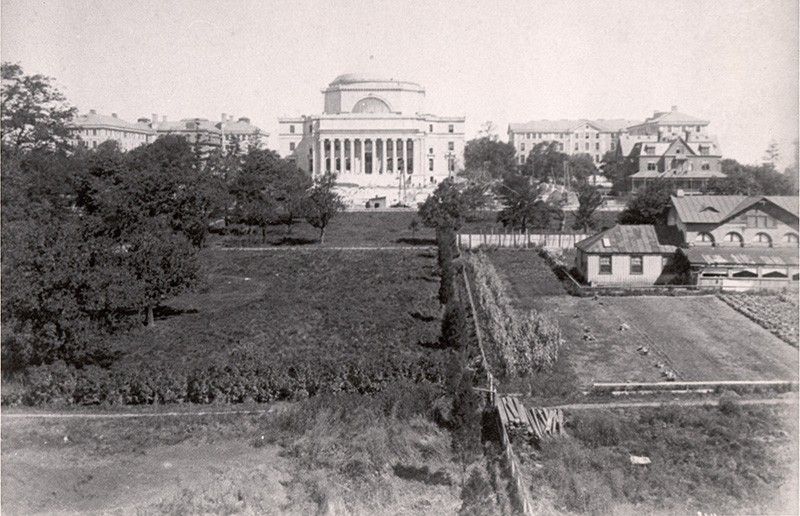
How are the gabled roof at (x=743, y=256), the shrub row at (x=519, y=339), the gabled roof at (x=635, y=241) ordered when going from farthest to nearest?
1. the gabled roof at (x=635, y=241)
2. the gabled roof at (x=743, y=256)
3. the shrub row at (x=519, y=339)

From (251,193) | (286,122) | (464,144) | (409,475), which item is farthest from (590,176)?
(409,475)

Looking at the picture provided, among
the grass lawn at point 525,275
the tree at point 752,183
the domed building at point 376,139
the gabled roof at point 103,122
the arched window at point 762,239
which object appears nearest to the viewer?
the grass lawn at point 525,275

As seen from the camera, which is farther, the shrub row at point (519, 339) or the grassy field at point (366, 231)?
the grassy field at point (366, 231)

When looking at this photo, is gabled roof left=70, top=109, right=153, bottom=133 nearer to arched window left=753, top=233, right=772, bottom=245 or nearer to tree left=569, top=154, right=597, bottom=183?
tree left=569, top=154, right=597, bottom=183

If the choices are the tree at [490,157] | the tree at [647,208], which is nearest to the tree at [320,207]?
the tree at [647,208]

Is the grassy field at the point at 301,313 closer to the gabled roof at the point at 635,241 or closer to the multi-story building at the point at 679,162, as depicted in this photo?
the gabled roof at the point at 635,241

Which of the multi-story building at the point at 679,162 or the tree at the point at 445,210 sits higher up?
the multi-story building at the point at 679,162

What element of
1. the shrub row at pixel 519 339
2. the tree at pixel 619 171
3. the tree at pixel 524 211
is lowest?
the shrub row at pixel 519 339
